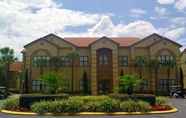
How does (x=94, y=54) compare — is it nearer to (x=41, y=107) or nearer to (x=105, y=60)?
(x=105, y=60)

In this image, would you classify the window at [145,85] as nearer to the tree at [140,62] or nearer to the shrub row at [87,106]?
the tree at [140,62]

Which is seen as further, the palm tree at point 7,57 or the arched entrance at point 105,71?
the palm tree at point 7,57

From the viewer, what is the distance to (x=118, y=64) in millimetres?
62875

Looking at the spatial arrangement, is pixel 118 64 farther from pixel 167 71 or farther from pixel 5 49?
pixel 5 49

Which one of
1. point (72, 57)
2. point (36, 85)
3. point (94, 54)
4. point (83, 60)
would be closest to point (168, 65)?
point (94, 54)

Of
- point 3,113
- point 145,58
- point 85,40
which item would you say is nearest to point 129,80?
point 3,113

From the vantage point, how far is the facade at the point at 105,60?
206 feet

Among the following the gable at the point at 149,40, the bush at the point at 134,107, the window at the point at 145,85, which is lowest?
the bush at the point at 134,107

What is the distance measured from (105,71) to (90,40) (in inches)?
270

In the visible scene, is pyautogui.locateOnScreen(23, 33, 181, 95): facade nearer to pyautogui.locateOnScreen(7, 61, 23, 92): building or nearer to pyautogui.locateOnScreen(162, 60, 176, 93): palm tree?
pyautogui.locateOnScreen(162, 60, 176, 93): palm tree

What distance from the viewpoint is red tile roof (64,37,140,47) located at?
64.8 m

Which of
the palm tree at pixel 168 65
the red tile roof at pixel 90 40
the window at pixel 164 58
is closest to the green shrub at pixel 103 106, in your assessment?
the palm tree at pixel 168 65

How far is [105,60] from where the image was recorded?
62.9 m

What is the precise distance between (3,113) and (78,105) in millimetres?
5018
